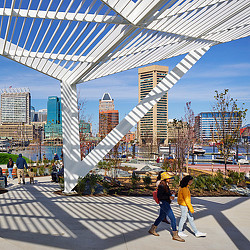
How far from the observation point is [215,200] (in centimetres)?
935

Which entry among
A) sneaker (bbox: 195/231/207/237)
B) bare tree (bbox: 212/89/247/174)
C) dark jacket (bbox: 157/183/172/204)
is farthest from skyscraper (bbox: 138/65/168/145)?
dark jacket (bbox: 157/183/172/204)

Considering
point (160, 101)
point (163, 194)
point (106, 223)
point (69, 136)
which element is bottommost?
point (106, 223)

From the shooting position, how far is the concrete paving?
17.4ft

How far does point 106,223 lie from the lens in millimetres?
6590

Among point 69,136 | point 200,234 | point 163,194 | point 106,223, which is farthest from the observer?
point 69,136

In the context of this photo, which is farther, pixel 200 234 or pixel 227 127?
pixel 227 127

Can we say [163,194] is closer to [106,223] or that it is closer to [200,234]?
[200,234]

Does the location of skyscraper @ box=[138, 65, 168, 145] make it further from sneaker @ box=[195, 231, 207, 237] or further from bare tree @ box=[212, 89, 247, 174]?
sneaker @ box=[195, 231, 207, 237]

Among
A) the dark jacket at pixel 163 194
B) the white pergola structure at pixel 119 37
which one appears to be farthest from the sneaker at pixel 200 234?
the white pergola structure at pixel 119 37

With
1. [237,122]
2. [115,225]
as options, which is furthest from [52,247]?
[237,122]

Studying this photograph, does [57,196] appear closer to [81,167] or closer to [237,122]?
[81,167]

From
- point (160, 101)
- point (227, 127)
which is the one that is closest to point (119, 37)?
point (227, 127)

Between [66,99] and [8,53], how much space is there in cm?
271

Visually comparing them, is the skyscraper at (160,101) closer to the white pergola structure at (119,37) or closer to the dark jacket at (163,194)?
the white pergola structure at (119,37)
